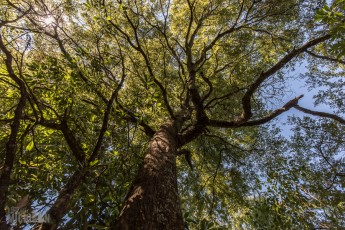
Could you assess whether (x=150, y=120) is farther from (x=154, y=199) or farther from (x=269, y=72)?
(x=154, y=199)

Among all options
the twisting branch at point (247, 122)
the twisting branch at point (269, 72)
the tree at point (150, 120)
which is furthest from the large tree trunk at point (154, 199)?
the twisting branch at point (269, 72)

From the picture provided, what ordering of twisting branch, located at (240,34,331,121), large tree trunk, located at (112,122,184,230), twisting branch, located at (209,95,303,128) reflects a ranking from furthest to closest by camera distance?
twisting branch, located at (209,95,303,128), twisting branch, located at (240,34,331,121), large tree trunk, located at (112,122,184,230)

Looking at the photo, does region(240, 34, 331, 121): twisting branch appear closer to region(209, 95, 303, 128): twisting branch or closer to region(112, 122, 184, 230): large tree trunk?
region(209, 95, 303, 128): twisting branch

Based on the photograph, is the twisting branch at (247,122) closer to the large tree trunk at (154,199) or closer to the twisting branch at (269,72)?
the twisting branch at (269,72)

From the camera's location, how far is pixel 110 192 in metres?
2.79

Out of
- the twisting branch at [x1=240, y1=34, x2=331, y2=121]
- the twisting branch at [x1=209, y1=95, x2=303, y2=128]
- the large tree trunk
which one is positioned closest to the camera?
the large tree trunk

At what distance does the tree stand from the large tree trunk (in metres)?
0.01

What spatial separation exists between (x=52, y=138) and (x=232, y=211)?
6.43m

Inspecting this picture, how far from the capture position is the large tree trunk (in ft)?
6.38

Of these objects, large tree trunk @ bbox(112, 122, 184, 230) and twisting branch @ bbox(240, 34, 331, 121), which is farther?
twisting branch @ bbox(240, 34, 331, 121)

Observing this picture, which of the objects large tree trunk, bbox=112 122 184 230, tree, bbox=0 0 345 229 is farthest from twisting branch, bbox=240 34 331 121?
large tree trunk, bbox=112 122 184 230

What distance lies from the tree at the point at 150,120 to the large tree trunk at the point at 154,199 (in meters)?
0.01

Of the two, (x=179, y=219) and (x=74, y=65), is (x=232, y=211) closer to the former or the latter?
(x=179, y=219)

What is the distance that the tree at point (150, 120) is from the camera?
2.49 metres
